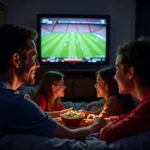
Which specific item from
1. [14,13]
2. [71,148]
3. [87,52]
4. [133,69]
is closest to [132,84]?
[133,69]

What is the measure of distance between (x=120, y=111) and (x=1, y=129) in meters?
1.20

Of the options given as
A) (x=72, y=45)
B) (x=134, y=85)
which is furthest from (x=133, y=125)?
(x=72, y=45)

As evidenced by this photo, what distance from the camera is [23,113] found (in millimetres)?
1305

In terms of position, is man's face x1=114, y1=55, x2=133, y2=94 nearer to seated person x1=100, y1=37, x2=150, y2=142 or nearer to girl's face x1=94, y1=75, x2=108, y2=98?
seated person x1=100, y1=37, x2=150, y2=142

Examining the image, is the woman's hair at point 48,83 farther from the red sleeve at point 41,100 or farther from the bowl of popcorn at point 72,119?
the bowl of popcorn at point 72,119

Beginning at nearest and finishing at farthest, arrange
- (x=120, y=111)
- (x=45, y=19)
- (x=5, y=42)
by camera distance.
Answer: (x=5, y=42), (x=120, y=111), (x=45, y=19)

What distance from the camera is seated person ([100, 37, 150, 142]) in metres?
1.31

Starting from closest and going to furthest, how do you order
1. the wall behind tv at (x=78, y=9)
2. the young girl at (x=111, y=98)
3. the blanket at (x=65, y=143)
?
1. the blanket at (x=65, y=143)
2. the young girl at (x=111, y=98)
3. the wall behind tv at (x=78, y=9)

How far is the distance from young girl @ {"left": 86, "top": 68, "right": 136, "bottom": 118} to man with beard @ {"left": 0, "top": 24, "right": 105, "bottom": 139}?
2.24 ft

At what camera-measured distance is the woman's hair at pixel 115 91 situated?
7.40 ft

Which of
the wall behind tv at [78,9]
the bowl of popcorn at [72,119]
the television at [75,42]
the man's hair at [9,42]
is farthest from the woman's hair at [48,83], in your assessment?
the wall behind tv at [78,9]

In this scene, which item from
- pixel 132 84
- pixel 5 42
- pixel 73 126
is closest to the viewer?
pixel 5 42

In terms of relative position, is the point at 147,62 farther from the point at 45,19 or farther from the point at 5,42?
the point at 45,19

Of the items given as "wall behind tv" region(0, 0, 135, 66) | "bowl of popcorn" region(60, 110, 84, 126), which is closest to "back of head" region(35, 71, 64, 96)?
"bowl of popcorn" region(60, 110, 84, 126)
